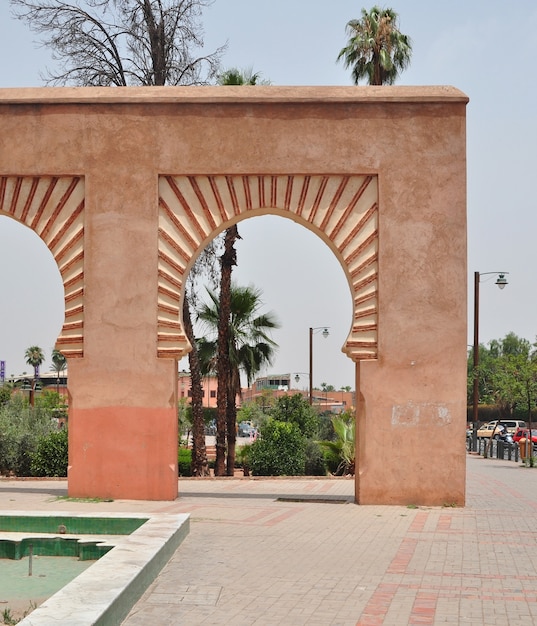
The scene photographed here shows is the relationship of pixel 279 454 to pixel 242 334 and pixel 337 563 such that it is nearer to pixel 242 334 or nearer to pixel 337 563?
pixel 242 334

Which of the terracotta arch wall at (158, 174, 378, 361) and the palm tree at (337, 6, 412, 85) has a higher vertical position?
the palm tree at (337, 6, 412, 85)

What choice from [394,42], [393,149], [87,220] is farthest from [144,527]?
[394,42]

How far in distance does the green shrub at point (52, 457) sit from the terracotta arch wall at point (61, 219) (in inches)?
200

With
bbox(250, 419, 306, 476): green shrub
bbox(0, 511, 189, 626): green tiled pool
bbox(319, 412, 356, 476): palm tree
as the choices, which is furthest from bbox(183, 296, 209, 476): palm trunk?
bbox(0, 511, 189, 626): green tiled pool

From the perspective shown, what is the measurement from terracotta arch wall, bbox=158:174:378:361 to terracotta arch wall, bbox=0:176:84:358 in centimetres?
92

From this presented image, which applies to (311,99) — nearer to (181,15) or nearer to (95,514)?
(95,514)

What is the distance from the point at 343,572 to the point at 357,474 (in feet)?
13.9

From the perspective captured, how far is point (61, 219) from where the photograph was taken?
36.3ft

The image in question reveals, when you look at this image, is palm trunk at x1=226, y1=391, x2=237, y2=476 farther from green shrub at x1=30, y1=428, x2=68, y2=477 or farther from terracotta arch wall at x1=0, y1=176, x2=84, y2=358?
terracotta arch wall at x1=0, y1=176, x2=84, y2=358

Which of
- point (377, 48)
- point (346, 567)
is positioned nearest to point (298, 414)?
point (377, 48)

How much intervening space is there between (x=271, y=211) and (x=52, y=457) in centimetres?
683

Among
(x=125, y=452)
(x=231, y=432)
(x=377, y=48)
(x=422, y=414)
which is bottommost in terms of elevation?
(x=231, y=432)

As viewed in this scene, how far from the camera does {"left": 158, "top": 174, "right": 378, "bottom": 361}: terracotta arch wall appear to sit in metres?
10.8

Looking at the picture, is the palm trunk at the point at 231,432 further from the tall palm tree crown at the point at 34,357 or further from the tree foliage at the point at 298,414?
the tall palm tree crown at the point at 34,357
